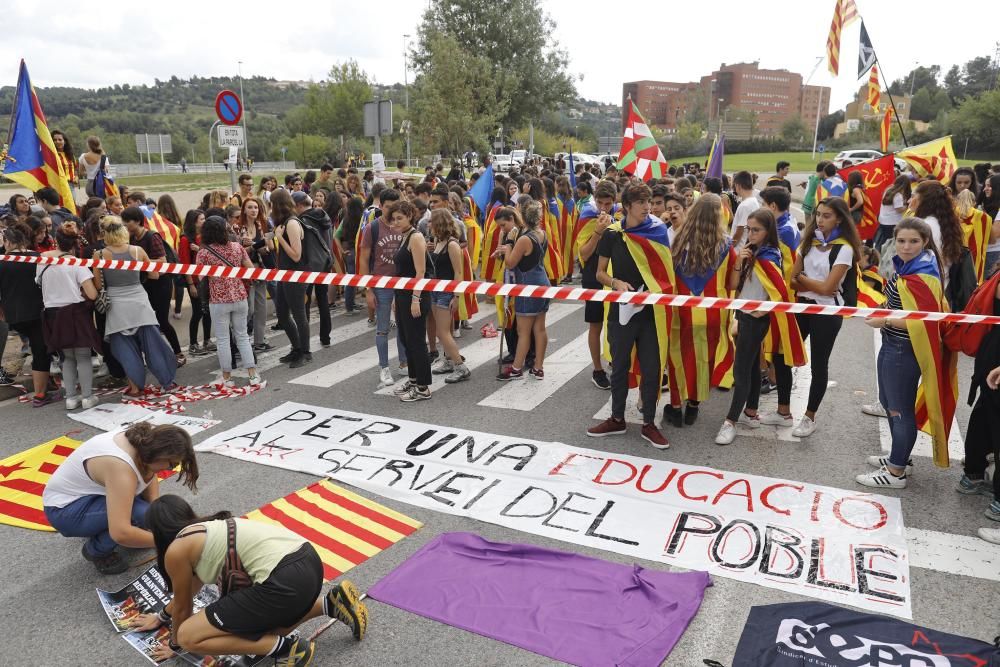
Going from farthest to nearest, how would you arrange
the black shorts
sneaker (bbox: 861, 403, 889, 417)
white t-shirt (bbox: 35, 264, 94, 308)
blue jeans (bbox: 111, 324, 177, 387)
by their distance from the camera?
blue jeans (bbox: 111, 324, 177, 387) < white t-shirt (bbox: 35, 264, 94, 308) < sneaker (bbox: 861, 403, 889, 417) < the black shorts

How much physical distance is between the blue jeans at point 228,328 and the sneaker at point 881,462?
602cm

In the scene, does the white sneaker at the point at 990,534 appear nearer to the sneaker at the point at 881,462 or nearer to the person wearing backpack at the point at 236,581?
the sneaker at the point at 881,462

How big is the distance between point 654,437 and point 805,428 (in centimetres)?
133

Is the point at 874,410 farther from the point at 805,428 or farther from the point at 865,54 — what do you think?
the point at 865,54

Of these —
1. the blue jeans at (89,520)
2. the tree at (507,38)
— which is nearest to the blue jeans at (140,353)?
the blue jeans at (89,520)

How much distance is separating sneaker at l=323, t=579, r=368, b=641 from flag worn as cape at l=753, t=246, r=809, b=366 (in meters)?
4.00

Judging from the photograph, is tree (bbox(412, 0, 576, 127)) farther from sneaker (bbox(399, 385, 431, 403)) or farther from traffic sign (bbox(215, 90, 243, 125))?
sneaker (bbox(399, 385, 431, 403))

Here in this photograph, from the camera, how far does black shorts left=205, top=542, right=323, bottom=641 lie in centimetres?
328

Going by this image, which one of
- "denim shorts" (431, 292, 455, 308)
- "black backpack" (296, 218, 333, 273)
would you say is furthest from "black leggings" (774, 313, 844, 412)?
"black backpack" (296, 218, 333, 273)

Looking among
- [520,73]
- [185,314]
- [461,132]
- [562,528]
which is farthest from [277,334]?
[520,73]

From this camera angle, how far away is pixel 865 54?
14.3m

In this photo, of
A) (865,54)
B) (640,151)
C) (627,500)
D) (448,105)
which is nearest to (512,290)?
(627,500)

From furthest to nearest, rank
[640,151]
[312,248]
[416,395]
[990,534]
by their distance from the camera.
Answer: [640,151]
[312,248]
[416,395]
[990,534]

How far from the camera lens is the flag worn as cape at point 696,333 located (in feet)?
19.9
